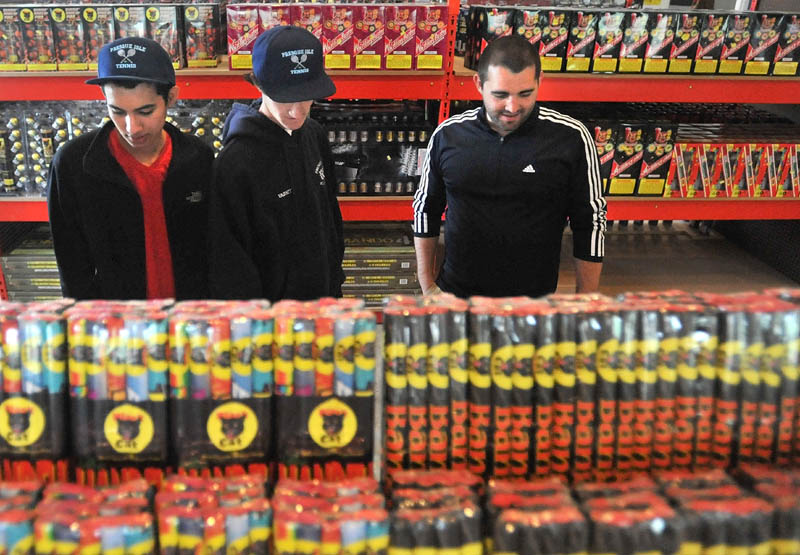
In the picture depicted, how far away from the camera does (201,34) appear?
3010mm

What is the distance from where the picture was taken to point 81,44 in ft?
9.73

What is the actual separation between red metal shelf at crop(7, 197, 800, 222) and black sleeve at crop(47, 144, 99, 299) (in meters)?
1.29

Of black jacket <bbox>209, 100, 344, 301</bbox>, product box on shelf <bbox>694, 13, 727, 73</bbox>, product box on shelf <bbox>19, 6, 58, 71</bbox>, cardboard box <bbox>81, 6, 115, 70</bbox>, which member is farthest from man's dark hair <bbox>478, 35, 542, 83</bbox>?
product box on shelf <bbox>19, 6, 58, 71</bbox>

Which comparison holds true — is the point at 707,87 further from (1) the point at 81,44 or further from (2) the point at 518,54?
(1) the point at 81,44

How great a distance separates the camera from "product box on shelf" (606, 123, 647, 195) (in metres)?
3.24

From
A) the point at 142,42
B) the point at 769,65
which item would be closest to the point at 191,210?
the point at 142,42

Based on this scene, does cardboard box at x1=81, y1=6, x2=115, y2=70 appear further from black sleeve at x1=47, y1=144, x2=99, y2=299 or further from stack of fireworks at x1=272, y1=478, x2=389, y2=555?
stack of fireworks at x1=272, y1=478, x2=389, y2=555

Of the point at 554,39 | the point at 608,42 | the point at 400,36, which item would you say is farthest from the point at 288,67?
the point at 608,42

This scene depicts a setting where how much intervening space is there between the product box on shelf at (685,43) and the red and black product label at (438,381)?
2409mm

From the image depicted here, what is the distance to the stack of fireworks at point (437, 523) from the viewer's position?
43.0 inches

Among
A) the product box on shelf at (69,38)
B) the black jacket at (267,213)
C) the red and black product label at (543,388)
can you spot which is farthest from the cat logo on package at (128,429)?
the product box on shelf at (69,38)

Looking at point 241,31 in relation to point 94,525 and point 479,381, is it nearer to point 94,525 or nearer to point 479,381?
point 479,381

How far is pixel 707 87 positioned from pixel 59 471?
301 cm

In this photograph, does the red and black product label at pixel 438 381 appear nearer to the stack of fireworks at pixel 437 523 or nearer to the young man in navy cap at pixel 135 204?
the stack of fireworks at pixel 437 523
